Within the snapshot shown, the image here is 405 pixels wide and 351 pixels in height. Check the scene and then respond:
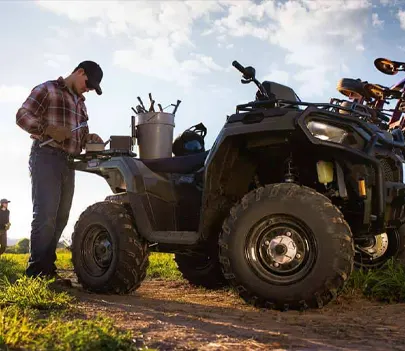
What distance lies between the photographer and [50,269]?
199 inches

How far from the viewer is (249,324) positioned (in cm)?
307

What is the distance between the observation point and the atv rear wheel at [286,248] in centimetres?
338

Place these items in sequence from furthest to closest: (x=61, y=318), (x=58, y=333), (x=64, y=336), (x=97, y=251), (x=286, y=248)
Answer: (x=97, y=251) → (x=286, y=248) → (x=61, y=318) → (x=58, y=333) → (x=64, y=336)

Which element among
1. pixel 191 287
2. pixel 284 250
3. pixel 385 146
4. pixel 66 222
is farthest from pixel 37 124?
pixel 385 146

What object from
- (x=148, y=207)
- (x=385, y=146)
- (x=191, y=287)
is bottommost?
(x=191, y=287)

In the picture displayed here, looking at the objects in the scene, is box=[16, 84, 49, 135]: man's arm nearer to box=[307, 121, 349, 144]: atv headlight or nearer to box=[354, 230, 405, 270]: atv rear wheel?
box=[307, 121, 349, 144]: atv headlight

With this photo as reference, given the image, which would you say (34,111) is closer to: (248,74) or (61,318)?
(248,74)

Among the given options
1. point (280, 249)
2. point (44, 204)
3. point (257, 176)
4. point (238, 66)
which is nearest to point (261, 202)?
point (280, 249)

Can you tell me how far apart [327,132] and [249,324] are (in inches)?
57.0

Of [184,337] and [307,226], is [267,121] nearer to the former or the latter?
[307,226]

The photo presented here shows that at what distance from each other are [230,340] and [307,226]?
118 centimetres

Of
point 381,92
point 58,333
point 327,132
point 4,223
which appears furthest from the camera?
point 4,223

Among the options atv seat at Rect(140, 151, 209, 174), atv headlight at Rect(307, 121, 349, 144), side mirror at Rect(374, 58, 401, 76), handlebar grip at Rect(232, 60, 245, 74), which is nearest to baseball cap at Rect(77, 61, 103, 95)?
atv seat at Rect(140, 151, 209, 174)

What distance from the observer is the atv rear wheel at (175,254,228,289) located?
551cm
